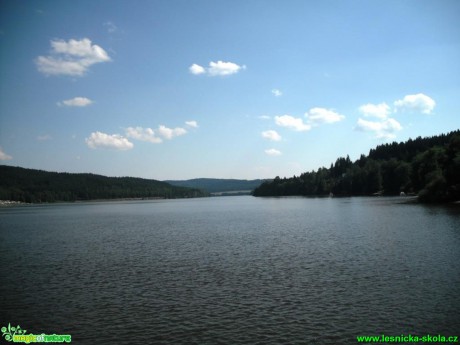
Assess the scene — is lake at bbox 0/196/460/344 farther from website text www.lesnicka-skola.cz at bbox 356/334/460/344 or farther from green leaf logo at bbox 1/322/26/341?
website text www.lesnicka-skola.cz at bbox 356/334/460/344

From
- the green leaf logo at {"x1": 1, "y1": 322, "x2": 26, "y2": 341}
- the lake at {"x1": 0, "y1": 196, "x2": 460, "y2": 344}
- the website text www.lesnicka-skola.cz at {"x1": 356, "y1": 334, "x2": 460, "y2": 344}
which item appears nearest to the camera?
the website text www.lesnicka-skola.cz at {"x1": 356, "y1": 334, "x2": 460, "y2": 344}

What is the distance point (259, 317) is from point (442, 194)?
96872mm

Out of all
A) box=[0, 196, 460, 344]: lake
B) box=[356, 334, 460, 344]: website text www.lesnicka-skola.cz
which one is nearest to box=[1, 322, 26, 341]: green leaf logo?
box=[0, 196, 460, 344]: lake

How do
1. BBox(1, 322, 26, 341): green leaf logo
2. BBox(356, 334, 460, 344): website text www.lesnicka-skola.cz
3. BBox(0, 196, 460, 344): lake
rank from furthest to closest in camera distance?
BBox(1, 322, 26, 341): green leaf logo < BBox(0, 196, 460, 344): lake < BBox(356, 334, 460, 344): website text www.lesnicka-skola.cz

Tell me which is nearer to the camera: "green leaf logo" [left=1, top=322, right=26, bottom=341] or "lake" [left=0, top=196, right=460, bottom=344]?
"lake" [left=0, top=196, right=460, bottom=344]

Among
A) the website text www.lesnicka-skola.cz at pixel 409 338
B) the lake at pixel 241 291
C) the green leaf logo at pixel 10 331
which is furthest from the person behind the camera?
the green leaf logo at pixel 10 331

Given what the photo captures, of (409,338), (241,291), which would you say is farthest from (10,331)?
(409,338)

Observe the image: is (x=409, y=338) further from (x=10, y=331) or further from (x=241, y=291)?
(x=10, y=331)

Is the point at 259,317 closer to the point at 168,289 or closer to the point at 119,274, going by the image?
the point at 168,289

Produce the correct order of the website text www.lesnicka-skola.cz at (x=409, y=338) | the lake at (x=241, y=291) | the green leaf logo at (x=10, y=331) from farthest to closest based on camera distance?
1. the green leaf logo at (x=10, y=331)
2. the lake at (x=241, y=291)
3. the website text www.lesnicka-skola.cz at (x=409, y=338)

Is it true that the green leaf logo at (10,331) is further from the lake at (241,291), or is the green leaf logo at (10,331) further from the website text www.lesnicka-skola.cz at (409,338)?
the website text www.lesnicka-skola.cz at (409,338)

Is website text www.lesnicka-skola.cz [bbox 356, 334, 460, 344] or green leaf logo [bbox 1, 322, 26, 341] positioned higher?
website text www.lesnicka-skola.cz [bbox 356, 334, 460, 344]

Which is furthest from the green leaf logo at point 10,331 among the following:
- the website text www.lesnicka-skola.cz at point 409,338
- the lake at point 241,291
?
the website text www.lesnicka-skola.cz at point 409,338

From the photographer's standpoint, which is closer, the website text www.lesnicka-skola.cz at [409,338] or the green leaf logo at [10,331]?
the website text www.lesnicka-skola.cz at [409,338]
